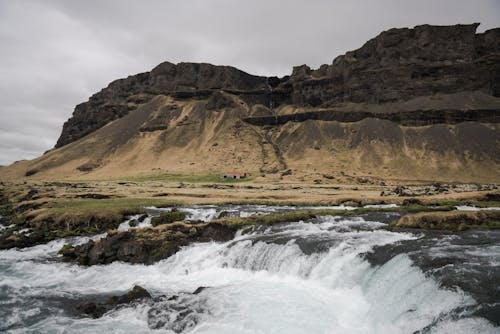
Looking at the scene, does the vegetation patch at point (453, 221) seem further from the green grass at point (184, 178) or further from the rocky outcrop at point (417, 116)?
the rocky outcrop at point (417, 116)

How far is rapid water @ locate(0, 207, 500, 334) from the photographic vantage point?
636 inches

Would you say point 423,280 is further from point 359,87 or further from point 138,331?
point 359,87

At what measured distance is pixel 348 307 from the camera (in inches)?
741

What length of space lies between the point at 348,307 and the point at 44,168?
180980mm

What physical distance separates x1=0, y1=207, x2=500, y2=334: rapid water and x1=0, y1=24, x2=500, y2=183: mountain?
89.2 metres

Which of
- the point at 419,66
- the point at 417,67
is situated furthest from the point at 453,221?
the point at 419,66

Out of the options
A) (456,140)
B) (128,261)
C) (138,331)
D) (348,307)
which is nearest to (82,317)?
(138,331)

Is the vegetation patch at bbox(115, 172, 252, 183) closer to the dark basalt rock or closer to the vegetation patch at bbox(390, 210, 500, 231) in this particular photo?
the vegetation patch at bbox(390, 210, 500, 231)

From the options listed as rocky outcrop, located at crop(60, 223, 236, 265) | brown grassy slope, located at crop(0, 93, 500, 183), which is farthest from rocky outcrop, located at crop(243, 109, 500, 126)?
rocky outcrop, located at crop(60, 223, 236, 265)

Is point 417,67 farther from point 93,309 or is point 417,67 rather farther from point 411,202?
point 93,309

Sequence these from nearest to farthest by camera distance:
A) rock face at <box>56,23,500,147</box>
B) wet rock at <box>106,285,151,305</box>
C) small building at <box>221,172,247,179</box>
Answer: wet rock at <box>106,285,151,305</box> → small building at <box>221,172,247,179</box> → rock face at <box>56,23,500,147</box>

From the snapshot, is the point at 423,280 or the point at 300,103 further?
the point at 300,103

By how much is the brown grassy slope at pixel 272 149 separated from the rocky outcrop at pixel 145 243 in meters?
82.4

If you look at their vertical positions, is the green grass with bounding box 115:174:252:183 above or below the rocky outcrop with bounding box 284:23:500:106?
below
